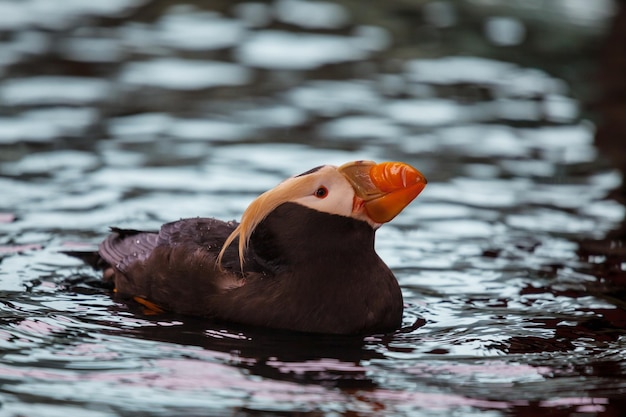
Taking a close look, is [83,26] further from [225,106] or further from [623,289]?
[623,289]

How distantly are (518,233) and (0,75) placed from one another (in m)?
4.37

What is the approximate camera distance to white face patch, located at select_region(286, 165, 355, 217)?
4.59 m

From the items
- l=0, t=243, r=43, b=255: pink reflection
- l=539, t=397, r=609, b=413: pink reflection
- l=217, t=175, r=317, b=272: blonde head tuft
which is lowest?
l=539, t=397, r=609, b=413: pink reflection

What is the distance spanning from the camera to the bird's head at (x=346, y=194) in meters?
4.58

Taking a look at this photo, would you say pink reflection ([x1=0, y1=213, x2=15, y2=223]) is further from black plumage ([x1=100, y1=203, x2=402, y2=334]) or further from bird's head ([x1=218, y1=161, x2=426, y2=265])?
bird's head ([x1=218, y1=161, x2=426, y2=265])

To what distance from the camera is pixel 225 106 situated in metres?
8.63

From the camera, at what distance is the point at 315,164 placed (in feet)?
24.1

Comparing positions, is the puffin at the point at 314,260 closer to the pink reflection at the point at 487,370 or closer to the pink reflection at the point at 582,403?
the pink reflection at the point at 487,370

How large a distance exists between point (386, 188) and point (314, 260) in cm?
38

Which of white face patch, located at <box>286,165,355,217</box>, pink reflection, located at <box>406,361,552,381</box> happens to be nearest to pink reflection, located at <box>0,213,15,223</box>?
white face patch, located at <box>286,165,355,217</box>

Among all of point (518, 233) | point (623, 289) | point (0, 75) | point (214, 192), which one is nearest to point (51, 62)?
→ point (0, 75)

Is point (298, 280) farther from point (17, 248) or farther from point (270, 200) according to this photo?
point (17, 248)

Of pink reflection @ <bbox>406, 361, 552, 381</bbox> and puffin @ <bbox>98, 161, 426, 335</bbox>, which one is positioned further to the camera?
puffin @ <bbox>98, 161, 426, 335</bbox>

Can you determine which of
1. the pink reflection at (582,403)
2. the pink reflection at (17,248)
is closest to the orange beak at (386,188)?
the pink reflection at (582,403)
